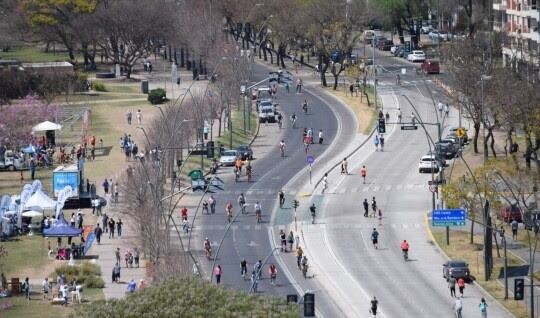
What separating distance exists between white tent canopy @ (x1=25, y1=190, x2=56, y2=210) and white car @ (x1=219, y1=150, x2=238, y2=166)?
20.3 meters

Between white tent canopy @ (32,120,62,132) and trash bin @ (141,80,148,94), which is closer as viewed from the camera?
white tent canopy @ (32,120,62,132)

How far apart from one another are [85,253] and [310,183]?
23225 millimetres

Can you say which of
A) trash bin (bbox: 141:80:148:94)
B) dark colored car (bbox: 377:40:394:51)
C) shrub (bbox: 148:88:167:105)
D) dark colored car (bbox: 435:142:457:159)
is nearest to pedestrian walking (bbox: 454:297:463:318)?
dark colored car (bbox: 435:142:457:159)

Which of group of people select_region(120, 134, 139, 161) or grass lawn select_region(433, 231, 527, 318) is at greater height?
group of people select_region(120, 134, 139, 161)

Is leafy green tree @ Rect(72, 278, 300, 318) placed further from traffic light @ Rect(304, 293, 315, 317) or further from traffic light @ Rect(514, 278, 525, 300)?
traffic light @ Rect(514, 278, 525, 300)

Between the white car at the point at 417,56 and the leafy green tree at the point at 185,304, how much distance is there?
395 feet

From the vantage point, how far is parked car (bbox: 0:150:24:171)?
12175 centimetres

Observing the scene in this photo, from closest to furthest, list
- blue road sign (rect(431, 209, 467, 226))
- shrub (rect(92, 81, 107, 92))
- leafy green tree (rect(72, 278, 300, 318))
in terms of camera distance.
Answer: leafy green tree (rect(72, 278, 300, 318)) < blue road sign (rect(431, 209, 467, 226)) < shrub (rect(92, 81, 107, 92))

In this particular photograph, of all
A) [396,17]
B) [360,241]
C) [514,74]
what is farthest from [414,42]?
[360,241]

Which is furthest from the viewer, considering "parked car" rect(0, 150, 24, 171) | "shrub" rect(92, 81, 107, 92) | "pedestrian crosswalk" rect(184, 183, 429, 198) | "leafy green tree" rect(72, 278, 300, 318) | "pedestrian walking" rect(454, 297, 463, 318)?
"shrub" rect(92, 81, 107, 92)

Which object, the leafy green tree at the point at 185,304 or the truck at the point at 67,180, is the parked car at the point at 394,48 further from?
the leafy green tree at the point at 185,304

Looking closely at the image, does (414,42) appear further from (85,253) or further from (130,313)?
(130,313)

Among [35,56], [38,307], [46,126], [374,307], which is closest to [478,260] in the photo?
[374,307]

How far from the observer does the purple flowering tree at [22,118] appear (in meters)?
126
